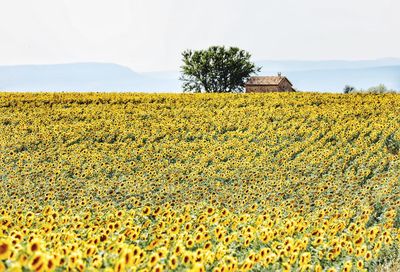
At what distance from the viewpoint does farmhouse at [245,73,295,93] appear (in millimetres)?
77438

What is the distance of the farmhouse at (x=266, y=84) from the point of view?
77438 mm

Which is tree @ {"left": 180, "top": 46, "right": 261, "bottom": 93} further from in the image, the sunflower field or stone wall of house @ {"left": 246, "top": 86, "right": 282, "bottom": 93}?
the sunflower field

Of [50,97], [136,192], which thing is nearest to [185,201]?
[136,192]

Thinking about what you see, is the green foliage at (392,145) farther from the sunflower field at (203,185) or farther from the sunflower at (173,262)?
the sunflower at (173,262)

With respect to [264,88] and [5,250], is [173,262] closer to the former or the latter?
[5,250]

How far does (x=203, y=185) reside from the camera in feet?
46.2

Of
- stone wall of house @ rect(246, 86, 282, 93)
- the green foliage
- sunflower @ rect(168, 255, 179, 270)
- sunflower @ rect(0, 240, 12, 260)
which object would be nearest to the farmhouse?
stone wall of house @ rect(246, 86, 282, 93)

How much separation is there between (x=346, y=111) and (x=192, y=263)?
70.3 feet

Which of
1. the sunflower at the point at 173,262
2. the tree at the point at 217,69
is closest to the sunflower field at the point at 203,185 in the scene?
the sunflower at the point at 173,262

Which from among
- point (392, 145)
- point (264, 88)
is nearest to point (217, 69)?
point (264, 88)

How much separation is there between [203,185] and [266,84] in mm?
65564

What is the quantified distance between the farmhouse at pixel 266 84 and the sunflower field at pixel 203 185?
45940 mm

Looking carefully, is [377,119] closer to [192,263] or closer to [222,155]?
[222,155]

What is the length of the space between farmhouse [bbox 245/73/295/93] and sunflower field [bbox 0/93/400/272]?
4594 cm
